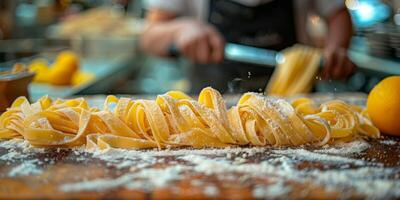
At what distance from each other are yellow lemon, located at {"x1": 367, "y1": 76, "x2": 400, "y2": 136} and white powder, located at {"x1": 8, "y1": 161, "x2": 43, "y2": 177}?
0.81m

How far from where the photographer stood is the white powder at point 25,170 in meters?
0.97

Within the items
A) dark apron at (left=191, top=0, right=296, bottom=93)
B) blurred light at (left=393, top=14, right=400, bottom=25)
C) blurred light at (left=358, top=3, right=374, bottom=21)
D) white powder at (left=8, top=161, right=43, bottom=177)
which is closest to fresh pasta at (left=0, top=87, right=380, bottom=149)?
white powder at (left=8, top=161, right=43, bottom=177)

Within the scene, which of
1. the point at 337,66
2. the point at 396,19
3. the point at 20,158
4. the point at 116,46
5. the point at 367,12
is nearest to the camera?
the point at 20,158

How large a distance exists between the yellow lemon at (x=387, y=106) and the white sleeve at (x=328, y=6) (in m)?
1.46

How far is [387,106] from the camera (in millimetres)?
1299

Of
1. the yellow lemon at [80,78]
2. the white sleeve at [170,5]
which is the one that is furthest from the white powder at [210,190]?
the white sleeve at [170,5]

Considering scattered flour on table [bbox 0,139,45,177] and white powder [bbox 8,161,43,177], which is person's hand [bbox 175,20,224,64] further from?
white powder [bbox 8,161,43,177]

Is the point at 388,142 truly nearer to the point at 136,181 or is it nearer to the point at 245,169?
the point at 245,169

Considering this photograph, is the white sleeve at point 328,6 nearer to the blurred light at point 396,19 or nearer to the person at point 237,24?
the person at point 237,24

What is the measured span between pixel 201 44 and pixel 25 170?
1.42 metres

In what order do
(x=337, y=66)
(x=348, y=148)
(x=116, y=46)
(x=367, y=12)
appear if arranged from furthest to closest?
(x=116, y=46) < (x=367, y=12) < (x=337, y=66) < (x=348, y=148)

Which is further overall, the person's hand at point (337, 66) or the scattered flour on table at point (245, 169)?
the person's hand at point (337, 66)

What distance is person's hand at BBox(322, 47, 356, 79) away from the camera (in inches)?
85.6

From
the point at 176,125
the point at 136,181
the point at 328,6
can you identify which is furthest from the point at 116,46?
the point at 136,181
